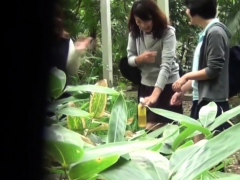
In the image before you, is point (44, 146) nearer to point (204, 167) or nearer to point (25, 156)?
point (25, 156)

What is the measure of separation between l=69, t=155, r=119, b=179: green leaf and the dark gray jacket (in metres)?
1.60

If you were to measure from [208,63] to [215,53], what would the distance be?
53mm

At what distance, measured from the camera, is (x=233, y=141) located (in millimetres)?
539

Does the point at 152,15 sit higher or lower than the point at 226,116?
higher

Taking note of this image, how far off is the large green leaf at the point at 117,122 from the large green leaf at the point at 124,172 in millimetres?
125

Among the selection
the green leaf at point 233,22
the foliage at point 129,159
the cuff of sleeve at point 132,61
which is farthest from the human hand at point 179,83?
the green leaf at point 233,22

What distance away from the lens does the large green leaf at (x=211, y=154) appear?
0.53m

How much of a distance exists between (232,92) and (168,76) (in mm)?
333

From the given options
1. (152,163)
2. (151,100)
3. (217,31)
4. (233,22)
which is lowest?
(151,100)

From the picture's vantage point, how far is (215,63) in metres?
2.12

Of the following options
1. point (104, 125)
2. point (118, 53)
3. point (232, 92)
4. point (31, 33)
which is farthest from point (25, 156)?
point (118, 53)

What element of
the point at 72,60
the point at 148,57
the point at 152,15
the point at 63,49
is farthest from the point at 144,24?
the point at 63,49

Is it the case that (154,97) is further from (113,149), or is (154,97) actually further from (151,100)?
(113,149)

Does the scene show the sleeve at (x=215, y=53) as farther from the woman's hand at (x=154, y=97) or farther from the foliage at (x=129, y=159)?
the foliage at (x=129, y=159)
